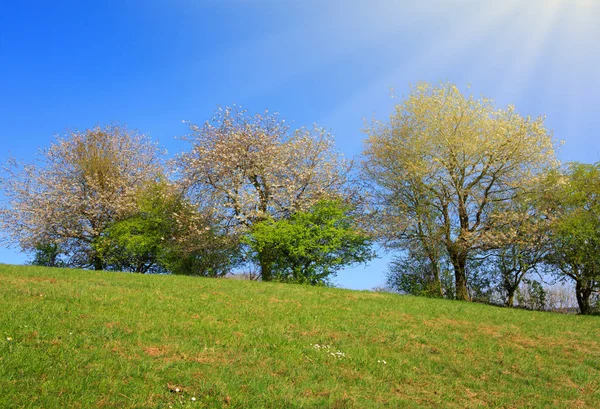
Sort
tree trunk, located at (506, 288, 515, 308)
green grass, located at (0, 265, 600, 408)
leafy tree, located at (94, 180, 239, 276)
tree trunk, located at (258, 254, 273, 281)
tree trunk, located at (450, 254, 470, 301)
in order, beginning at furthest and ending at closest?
leafy tree, located at (94, 180, 239, 276) < tree trunk, located at (506, 288, 515, 308) < tree trunk, located at (258, 254, 273, 281) < tree trunk, located at (450, 254, 470, 301) < green grass, located at (0, 265, 600, 408)

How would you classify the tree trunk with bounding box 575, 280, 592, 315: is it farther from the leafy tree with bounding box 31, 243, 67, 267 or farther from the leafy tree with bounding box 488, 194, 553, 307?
the leafy tree with bounding box 31, 243, 67, 267

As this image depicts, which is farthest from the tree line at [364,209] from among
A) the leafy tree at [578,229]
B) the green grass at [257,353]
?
the green grass at [257,353]

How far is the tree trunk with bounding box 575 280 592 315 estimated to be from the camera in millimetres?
28500

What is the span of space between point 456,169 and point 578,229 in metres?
7.31

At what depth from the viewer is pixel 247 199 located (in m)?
29.6

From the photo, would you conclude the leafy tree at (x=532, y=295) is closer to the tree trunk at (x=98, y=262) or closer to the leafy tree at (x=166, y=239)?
the leafy tree at (x=166, y=239)

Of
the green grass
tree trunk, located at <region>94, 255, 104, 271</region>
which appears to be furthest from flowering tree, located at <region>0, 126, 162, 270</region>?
the green grass

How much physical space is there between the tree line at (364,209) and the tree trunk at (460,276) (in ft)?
0.34

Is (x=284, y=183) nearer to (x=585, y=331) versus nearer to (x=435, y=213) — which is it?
(x=435, y=213)

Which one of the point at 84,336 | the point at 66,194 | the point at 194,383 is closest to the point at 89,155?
the point at 66,194

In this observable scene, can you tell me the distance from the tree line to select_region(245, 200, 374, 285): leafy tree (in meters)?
0.09

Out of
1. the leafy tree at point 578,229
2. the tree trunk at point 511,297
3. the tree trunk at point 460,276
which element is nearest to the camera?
the leafy tree at point 578,229

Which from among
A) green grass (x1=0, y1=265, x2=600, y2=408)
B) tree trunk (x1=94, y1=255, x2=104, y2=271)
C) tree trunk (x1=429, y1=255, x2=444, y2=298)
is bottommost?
green grass (x1=0, y1=265, x2=600, y2=408)

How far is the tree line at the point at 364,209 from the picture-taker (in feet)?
91.6
